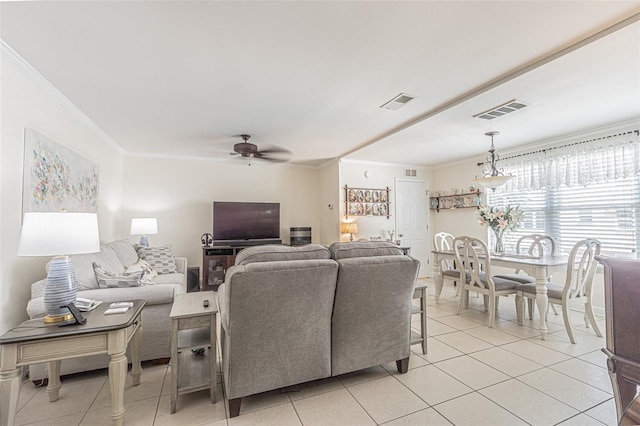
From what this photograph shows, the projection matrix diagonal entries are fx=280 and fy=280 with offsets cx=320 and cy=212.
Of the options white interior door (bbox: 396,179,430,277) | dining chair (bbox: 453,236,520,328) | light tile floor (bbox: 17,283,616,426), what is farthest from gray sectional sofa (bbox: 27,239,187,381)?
white interior door (bbox: 396,179,430,277)

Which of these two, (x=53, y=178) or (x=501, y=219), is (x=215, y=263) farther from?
(x=501, y=219)

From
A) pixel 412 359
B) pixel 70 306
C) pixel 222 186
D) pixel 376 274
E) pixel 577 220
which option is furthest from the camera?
pixel 222 186

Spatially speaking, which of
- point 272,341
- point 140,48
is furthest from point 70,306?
point 140,48

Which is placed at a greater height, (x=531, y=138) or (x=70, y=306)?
(x=531, y=138)

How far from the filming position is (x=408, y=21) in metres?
1.80

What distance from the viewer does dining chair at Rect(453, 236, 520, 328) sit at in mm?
3236

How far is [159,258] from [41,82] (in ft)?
7.75

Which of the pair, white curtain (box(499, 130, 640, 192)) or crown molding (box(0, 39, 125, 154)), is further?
white curtain (box(499, 130, 640, 192))

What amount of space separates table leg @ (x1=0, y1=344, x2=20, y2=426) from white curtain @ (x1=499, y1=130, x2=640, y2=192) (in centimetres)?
583

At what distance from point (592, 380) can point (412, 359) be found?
1303 millimetres

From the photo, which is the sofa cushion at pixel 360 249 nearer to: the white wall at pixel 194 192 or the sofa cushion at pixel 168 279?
the sofa cushion at pixel 168 279

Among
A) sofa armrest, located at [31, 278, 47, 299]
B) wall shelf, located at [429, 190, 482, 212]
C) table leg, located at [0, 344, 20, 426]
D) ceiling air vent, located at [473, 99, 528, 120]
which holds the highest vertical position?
ceiling air vent, located at [473, 99, 528, 120]

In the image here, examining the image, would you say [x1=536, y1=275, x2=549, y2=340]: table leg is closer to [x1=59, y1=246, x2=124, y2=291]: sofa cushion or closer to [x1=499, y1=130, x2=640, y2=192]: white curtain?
[x1=499, y1=130, x2=640, y2=192]: white curtain

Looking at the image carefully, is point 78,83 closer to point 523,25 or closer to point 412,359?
point 523,25
